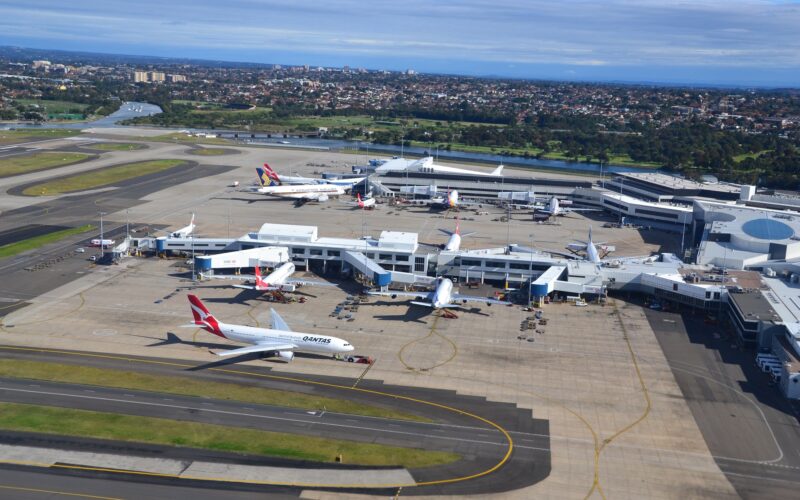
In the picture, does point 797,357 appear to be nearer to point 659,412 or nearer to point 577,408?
point 659,412

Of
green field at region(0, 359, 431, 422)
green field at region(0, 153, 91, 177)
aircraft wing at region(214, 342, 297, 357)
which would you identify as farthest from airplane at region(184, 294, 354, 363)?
green field at region(0, 153, 91, 177)

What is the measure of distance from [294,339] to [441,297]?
1988 centimetres

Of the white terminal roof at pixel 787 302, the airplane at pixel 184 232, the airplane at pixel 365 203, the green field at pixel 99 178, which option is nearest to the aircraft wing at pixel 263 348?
the airplane at pixel 184 232

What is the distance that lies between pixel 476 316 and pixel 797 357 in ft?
102

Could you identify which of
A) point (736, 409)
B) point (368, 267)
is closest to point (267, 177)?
point (368, 267)

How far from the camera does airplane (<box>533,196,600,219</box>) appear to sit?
444 feet

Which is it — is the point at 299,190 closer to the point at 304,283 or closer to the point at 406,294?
the point at 304,283

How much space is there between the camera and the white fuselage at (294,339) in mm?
63188

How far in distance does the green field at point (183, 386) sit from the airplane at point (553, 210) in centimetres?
8697

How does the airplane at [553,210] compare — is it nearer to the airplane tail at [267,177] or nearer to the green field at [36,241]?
the airplane tail at [267,177]

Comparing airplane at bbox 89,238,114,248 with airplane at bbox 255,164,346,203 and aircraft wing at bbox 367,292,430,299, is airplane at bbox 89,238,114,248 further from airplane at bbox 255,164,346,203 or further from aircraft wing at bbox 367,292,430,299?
aircraft wing at bbox 367,292,430,299

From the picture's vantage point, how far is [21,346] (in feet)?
214

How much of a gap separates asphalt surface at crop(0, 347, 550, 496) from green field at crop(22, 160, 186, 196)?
313 feet

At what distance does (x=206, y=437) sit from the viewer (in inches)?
1951
